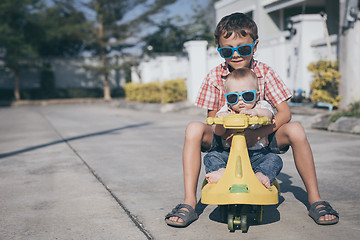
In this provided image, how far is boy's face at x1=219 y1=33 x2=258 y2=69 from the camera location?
9.09ft

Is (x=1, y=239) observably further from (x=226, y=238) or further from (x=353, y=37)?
(x=353, y=37)

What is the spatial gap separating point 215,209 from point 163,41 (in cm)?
2771

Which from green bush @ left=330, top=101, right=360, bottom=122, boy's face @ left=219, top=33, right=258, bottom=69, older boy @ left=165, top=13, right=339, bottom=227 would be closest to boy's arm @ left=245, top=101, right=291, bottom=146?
older boy @ left=165, top=13, right=339, bottom=227

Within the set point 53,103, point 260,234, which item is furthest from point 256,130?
point 53,103

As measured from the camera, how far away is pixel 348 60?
8664 millimetres

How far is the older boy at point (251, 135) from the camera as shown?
2.68 m

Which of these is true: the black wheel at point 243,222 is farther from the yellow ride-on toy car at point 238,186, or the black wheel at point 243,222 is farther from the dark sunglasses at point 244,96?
the dark sunglasses at point 244,96

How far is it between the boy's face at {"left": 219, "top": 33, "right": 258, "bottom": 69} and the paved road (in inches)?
39.5

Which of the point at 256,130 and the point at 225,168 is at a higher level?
the point at 256,130

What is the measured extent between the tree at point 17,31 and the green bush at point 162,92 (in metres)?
11.9

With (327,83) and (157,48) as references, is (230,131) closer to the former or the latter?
(327,83)

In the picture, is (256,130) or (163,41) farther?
(163,41)

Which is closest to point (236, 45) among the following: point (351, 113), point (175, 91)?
point (351, 113)

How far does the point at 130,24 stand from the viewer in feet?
102
